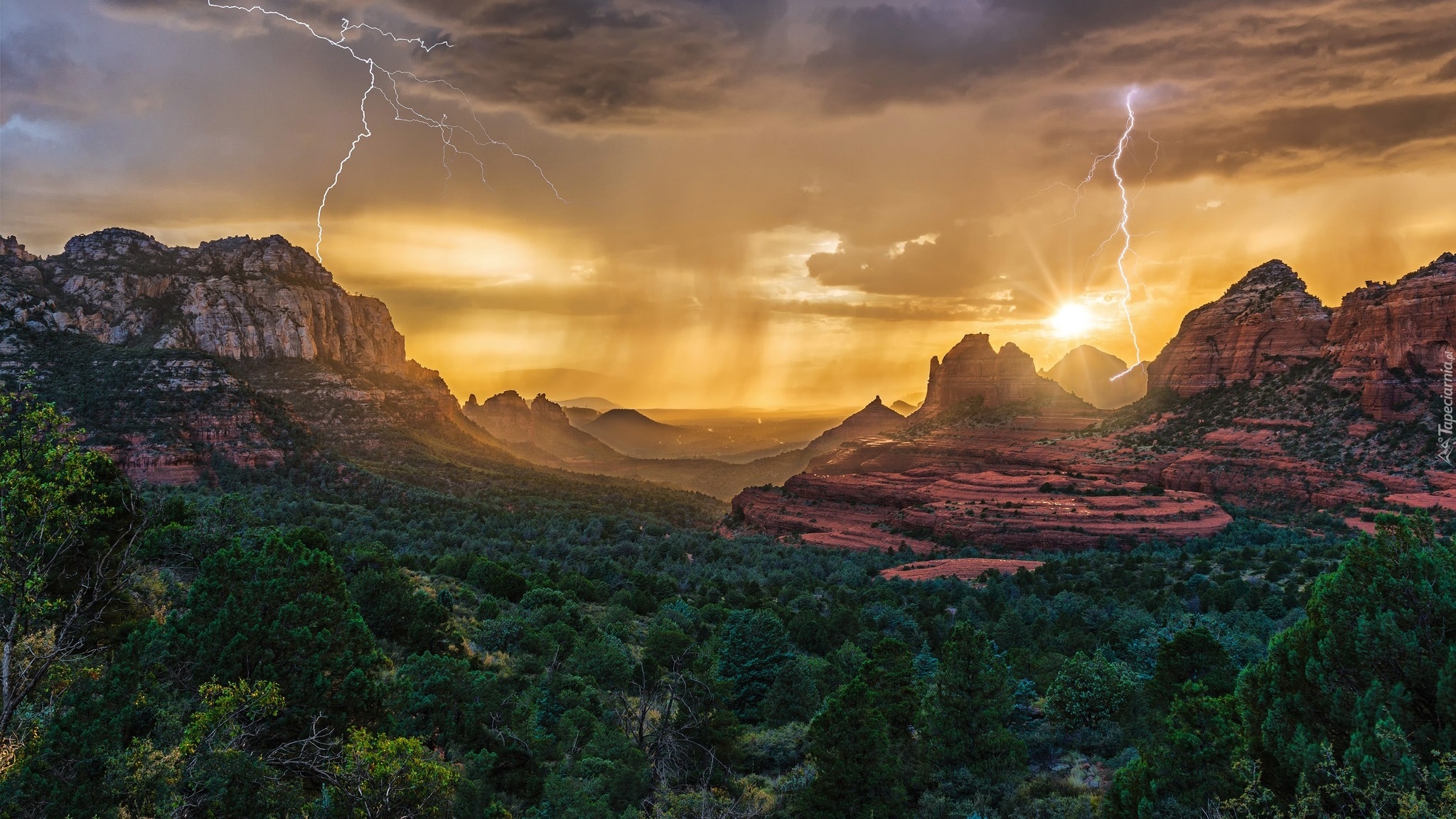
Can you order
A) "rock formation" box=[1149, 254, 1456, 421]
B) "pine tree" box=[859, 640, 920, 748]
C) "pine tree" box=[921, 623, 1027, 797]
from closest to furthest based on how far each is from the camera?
"pine tree" box=[921, 623, 1027, 797] < "pine tree" box=[859, 640, 920, 748] < "rock formation" box=[1149, 254, 1456, 421]

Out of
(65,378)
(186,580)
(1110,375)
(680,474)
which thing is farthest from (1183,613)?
(1110,375)

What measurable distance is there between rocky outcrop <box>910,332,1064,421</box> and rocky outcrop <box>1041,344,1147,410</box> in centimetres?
4332

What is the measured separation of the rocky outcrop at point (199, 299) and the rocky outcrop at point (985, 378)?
103 meters

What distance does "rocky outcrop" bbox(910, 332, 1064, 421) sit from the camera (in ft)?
393

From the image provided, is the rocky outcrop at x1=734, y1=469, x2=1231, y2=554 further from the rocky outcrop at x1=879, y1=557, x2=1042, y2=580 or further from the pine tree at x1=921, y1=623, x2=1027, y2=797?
the pine tree at x1=921, y1=623, x2=1027, y2=797

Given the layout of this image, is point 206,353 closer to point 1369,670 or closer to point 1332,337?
point 1369,670

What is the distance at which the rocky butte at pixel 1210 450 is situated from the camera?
210 feet

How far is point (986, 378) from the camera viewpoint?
122m

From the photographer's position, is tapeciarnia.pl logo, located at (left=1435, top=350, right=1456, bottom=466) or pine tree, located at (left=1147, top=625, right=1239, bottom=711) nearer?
pine tree, located at (left=1147, top=625, right=1239, bottom=711)

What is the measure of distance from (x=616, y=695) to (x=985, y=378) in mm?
110152

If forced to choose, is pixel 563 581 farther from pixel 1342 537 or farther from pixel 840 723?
pixel 1342 537

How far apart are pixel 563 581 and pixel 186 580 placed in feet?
65.4

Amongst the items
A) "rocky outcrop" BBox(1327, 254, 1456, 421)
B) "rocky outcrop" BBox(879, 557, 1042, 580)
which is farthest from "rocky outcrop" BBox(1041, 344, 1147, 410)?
"rocky outcrop" BBox(879, 557, 1042, 580)

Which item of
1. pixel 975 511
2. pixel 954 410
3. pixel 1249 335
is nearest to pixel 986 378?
pixel 954 410
